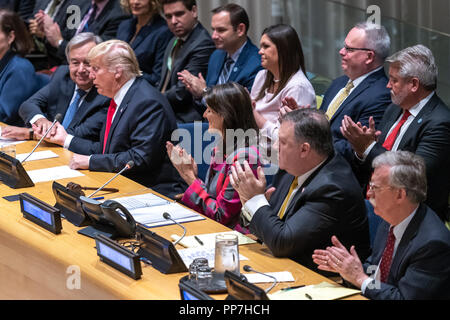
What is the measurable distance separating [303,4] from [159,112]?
267 cm

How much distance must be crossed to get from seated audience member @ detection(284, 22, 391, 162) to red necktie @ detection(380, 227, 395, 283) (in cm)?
149

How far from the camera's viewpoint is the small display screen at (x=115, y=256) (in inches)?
113

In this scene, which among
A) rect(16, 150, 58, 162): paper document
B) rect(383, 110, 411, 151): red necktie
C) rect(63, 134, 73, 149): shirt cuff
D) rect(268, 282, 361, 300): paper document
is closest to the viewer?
rect(268, 282, 361, 300): paper document

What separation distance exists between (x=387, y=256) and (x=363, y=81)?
180 cm

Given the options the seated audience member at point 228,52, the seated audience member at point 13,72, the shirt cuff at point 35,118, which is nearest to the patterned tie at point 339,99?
the seated audience member at point 228,52

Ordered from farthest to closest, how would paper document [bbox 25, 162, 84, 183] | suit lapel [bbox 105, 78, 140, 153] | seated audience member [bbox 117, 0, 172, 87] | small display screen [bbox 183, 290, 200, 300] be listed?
seated audience member [bbox 117, 0, 172, 87], suit lapel [bbox 105, 78, 140, 153], paper document [bbox 25, 162, 84, 183], small display screen [bbox 183, 290, 200, 300]

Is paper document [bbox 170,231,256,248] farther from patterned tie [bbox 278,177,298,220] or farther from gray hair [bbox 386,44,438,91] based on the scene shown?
gray hair [bbox 386,44,438,91]

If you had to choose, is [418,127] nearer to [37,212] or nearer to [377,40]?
[377,40]

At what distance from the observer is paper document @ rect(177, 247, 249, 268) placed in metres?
2.98

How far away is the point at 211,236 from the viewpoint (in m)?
3.30

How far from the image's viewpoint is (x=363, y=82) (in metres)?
4.42

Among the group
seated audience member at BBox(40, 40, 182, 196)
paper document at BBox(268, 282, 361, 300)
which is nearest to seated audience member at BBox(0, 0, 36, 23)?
seated audience member at BBox(40, 40, 182, 196)

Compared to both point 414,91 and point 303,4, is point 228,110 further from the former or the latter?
point 303,4

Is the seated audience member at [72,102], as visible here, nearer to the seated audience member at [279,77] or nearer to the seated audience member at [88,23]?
the seated audience member at [279,77]
